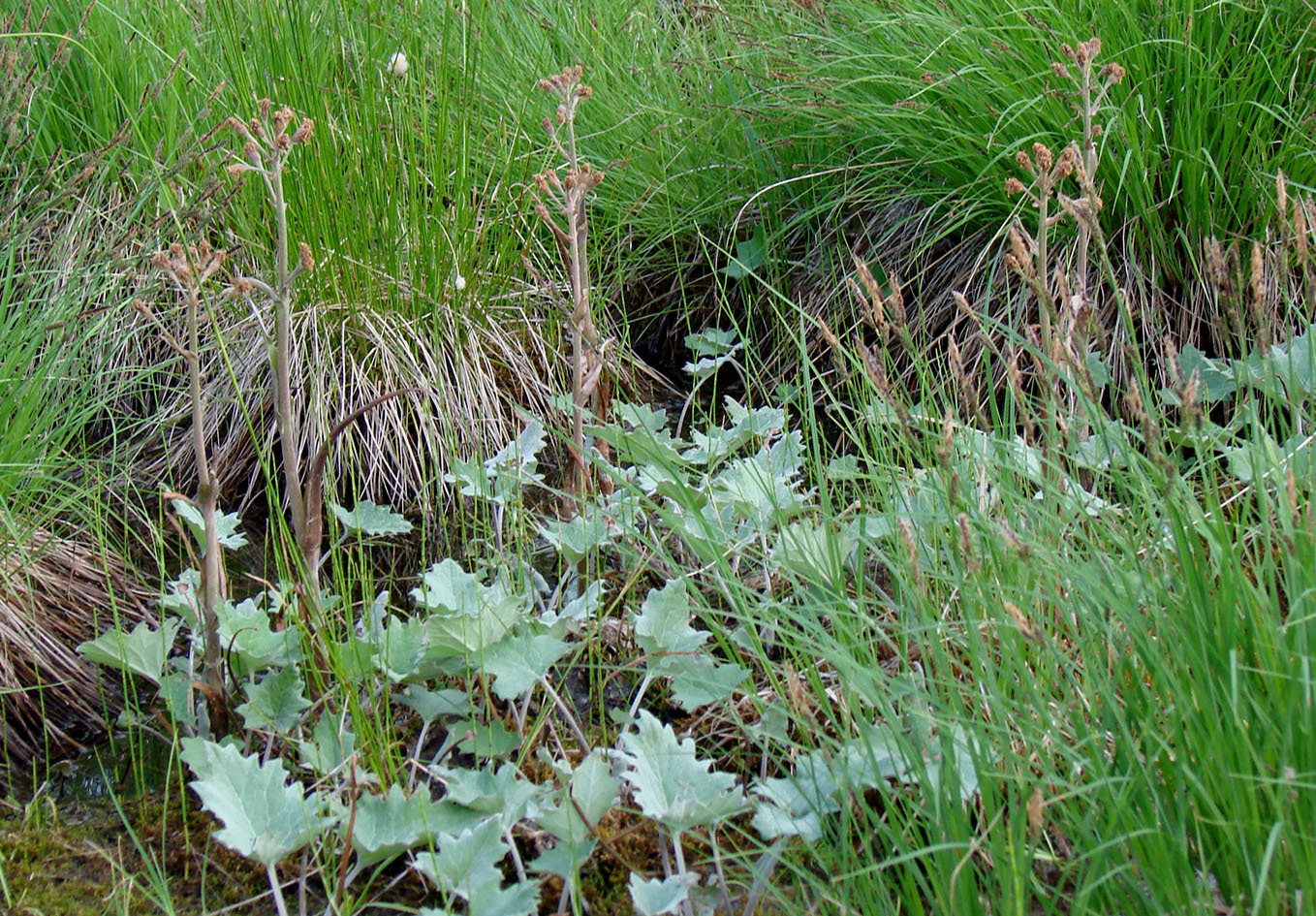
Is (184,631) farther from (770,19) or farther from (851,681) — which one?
(770,19)

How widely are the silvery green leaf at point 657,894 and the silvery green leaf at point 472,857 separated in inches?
5.7

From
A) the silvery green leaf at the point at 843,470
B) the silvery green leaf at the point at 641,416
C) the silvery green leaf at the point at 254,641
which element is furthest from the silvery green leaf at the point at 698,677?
the silvery green leaf at the point at 641,416

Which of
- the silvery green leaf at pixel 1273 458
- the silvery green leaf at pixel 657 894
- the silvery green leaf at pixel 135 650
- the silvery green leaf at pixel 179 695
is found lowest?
the silvery green leaf at pixel 179 695

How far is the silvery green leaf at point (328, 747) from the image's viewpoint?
4.88 feet

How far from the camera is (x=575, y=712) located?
180 centimetres

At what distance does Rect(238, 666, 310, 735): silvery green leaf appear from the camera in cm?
159

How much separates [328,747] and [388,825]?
237 mm

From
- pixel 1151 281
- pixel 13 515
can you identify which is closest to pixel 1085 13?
pixel 1151 281

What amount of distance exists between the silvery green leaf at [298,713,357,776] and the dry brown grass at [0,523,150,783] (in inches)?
16.1

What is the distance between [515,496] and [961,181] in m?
1.50

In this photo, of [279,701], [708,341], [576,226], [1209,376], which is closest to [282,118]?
[576,226]

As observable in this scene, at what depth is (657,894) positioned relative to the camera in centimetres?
122

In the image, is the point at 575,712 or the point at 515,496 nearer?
the point at 575,712

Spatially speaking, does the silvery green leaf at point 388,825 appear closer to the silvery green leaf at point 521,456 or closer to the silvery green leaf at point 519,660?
the silvery green leaf at point 519,660
